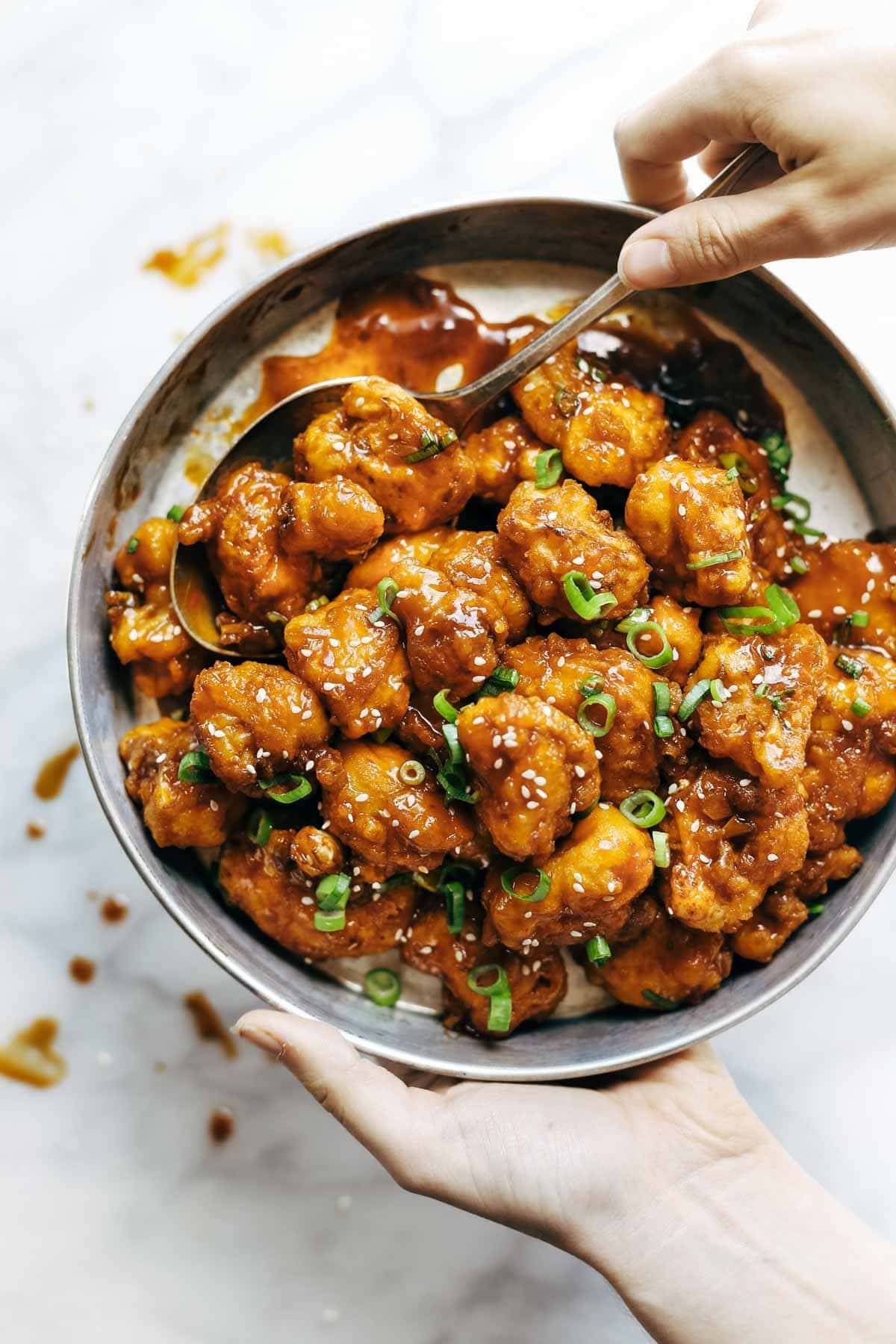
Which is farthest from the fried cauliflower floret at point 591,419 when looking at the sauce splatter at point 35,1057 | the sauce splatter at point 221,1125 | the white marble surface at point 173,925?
the sauce splatter at point 35,1057

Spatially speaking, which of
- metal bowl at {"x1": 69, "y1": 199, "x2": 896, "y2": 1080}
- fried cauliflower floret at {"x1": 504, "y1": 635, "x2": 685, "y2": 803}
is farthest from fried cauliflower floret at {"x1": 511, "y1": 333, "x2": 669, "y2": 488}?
fried cauliflower floret at {"x1": 504, "y1": 635, "x2": 685, "y2": 803}

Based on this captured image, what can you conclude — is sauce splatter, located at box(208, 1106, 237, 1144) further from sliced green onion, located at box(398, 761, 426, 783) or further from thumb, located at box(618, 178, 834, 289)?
thumb, located at box(618, 178, 834, 289)

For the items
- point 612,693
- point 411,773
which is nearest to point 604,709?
point 612,693

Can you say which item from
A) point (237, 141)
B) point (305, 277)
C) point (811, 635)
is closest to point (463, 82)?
point (237, 141)

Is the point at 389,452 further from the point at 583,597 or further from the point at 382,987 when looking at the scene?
the point at 382,987

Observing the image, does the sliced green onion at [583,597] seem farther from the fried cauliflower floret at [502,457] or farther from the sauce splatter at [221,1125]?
the sauce splatter at [221,1125]
